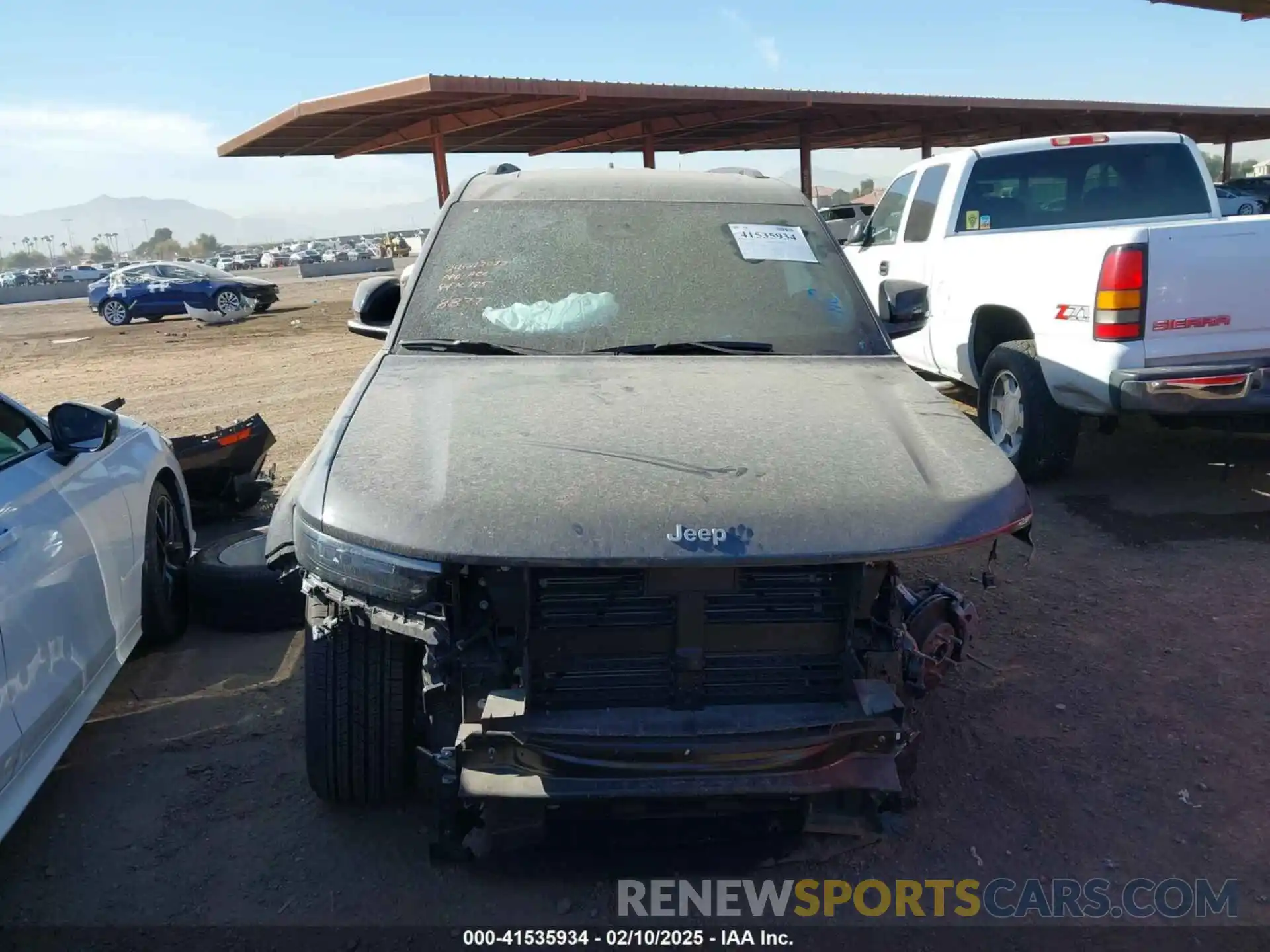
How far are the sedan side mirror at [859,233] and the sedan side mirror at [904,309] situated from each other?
458cm

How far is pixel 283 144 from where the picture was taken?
66.1 feet

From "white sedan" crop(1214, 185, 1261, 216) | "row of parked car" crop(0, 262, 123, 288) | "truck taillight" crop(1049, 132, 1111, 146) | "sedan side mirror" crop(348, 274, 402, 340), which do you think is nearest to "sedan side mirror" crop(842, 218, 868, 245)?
"truck taillight" crop(1049, 132, 1111, 146)

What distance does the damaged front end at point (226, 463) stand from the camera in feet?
18.6

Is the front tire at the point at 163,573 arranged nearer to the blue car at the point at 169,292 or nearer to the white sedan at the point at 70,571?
the white sedan at the point at 70,571

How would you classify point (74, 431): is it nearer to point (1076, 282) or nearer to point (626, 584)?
point (626, 584)

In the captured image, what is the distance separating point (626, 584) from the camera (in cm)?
238

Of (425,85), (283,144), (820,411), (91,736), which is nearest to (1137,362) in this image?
(820,411)

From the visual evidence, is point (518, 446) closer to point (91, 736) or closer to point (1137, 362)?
point (91, 736)

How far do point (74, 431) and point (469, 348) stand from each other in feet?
4.73

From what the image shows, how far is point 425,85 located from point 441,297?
12.6 meters

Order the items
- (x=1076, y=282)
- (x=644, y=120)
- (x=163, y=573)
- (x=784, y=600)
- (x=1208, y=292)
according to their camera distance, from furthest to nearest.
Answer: (x=644, y=120)
(x=1076, y=282)
(x=1208, y=292)
(x=163, y=573)
(x=784, y=600)

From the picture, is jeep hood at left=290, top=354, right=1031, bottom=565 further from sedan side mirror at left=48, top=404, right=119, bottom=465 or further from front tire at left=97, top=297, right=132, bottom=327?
front tire at left=97, top=297, right=132, bottom=327

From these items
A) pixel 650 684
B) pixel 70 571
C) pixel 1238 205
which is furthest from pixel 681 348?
pixel 1238 205

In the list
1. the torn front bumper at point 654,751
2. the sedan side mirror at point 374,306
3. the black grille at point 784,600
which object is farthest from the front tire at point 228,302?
the black grille at point 784,600
